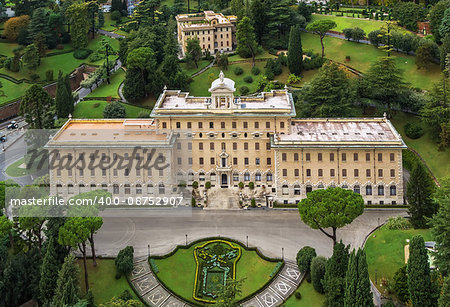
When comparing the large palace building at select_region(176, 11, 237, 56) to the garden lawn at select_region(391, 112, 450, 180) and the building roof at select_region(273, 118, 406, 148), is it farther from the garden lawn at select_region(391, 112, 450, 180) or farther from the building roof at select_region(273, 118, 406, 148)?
the garden lawn at select_region(391, 112, 450, 180)

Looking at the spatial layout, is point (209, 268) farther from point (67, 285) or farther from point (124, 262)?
point (67, 285)

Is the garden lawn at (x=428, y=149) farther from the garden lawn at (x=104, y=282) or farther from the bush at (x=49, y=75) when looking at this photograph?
the bush at (x=49, y=75)

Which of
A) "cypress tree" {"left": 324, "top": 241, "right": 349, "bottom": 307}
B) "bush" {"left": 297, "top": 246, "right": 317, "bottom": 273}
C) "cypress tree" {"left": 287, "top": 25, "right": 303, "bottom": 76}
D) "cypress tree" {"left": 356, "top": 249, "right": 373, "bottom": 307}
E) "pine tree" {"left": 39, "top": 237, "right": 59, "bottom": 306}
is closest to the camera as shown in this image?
"cypress tree" {"left": 356, "top": 249, "right": 373, "bottom": 307}

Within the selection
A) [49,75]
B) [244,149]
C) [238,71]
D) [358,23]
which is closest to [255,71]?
[238,71]

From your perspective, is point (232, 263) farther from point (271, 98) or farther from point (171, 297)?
point (271, 98)

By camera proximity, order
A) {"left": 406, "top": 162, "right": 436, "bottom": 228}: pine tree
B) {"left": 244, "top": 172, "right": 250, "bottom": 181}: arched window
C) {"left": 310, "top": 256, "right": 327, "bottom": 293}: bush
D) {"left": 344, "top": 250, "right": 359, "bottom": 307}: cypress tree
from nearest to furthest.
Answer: {"left": 344, "top": 250, "right": 359, "bottom": 307}: cypress tree → {"left": 310, "top": 256, "right": 327, "bottom": 293}: bush → {"left": 406, "top": 162, "right": 436, "bottom": 228}: pine tree → {"left": 244, "top": 172, "right": 250, "bottom": 181}: arched window

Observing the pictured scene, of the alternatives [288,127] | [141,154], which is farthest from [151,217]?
[288,127]

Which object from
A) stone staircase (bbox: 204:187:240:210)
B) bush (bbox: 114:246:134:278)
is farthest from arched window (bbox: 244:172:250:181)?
bush (bbox: 114:246:134:278)
